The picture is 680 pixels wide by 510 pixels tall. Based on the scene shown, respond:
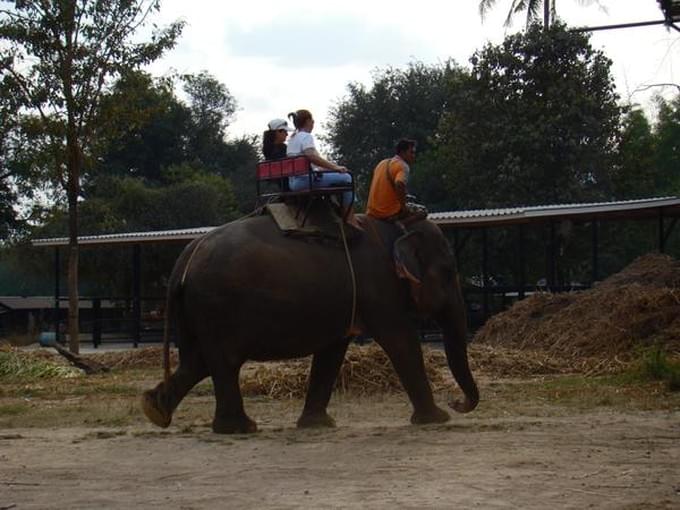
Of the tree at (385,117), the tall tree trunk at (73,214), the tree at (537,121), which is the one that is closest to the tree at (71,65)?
the tall tree trunk at (73,214)

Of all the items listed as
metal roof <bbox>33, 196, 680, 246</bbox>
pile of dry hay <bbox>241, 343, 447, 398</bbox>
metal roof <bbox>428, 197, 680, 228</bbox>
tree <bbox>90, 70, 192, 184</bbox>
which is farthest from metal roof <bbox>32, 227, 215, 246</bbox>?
pile of dry hay <bbox>241, 343, 447, 398</bbox>

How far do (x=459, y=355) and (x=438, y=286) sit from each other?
718 mm

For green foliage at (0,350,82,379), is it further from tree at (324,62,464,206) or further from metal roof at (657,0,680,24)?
tree at (324,62,464,206)

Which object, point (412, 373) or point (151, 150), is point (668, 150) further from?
point (412, 373)

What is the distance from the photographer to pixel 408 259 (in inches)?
443

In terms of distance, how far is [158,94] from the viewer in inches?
902

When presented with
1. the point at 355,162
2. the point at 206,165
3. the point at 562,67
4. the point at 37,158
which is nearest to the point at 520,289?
the point at 37,158

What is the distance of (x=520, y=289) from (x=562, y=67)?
14348 millimetres

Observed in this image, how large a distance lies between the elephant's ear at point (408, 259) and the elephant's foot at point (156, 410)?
2.52 m

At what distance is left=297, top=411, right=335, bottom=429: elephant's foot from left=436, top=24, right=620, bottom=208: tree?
2691cm

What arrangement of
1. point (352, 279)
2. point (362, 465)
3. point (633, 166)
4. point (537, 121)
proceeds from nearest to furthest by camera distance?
1. point (362, 465)
2. point (352, 279)
3. point (537, 121)
4. point (633, 166)

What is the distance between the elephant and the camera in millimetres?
10805

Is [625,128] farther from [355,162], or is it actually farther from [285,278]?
[285,278]

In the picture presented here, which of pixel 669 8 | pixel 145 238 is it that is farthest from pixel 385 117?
pixel 669 8
